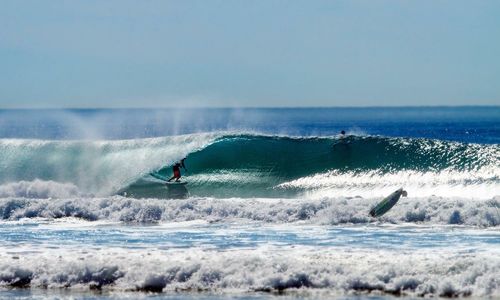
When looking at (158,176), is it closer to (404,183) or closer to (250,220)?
(404,183)

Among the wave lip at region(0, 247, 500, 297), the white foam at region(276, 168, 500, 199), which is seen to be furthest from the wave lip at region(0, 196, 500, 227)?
the wave lip at region(0, 247, 500, 297)

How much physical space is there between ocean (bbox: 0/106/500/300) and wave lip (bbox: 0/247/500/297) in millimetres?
26

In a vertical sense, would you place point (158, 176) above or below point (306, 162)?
below

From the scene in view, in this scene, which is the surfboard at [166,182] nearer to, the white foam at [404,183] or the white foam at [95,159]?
the white foam at [95,159]

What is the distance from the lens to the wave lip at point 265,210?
21.6 m

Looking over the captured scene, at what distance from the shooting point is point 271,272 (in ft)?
52.1

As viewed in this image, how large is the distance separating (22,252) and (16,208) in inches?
295

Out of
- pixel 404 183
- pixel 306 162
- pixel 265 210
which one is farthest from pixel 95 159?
pixel 265 210

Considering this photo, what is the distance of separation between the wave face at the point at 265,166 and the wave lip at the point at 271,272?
31.6 feet

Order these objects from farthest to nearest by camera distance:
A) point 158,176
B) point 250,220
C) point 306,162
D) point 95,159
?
point 95,159 → point 306,162 → point 158,176 → point 250,220

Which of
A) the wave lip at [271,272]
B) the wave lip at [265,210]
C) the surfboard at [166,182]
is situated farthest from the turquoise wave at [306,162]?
the wave lip at [271,272]

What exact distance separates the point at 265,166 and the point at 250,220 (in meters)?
8.10

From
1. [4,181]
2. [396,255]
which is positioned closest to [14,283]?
[396,255]

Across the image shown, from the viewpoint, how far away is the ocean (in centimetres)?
1563
